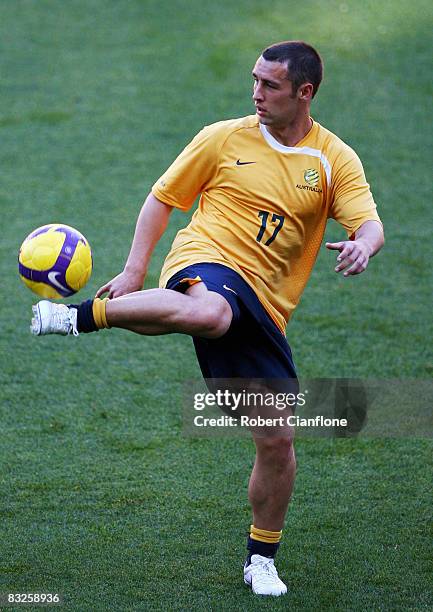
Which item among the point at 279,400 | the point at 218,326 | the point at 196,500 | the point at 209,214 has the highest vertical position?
the point at 209,214

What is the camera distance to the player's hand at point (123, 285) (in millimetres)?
4434

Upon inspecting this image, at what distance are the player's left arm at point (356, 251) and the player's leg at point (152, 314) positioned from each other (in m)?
0.48

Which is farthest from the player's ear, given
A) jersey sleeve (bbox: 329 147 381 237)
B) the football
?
the football

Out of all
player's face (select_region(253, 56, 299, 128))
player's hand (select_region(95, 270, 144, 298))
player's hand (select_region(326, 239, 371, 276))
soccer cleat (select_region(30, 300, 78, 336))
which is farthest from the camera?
player's hand (select_region(95, 270, 144, 298))

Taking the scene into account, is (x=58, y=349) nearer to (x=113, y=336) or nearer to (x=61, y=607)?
(x=113, y=336)

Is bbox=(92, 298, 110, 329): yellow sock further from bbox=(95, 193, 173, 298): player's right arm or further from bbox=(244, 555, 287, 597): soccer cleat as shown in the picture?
bbox=(244, 555, 287, 597): soccer cleat

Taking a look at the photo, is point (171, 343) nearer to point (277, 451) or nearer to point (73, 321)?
point (277, 451)

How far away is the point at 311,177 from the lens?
4418 millimetres

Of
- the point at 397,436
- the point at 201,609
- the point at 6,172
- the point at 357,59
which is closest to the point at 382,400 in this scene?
the point at 397,436

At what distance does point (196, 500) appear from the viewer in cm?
526

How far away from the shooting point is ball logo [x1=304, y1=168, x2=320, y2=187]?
441 centimetres

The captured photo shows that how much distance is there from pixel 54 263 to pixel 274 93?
3.83 feet

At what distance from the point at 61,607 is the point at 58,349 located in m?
3.07

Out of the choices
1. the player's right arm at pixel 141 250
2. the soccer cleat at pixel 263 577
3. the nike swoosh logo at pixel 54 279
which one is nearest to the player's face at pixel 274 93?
the player's right arm at pixel 141 250
